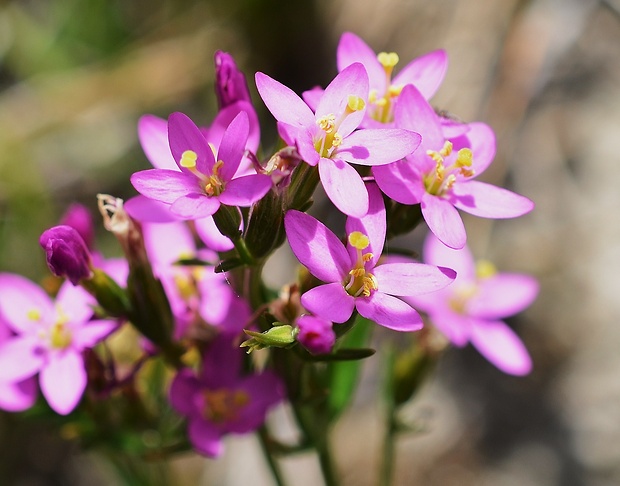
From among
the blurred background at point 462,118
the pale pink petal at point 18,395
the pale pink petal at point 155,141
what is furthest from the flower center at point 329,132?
the blurred background at point 462,118

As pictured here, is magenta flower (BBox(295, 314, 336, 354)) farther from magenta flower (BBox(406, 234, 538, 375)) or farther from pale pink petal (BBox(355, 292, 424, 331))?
magenta flower (BBox(406, 234, 538, 375))

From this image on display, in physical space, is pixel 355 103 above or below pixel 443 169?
above

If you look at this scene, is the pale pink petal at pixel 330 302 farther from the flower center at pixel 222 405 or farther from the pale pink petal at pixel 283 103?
the flower center at pixel 222 405

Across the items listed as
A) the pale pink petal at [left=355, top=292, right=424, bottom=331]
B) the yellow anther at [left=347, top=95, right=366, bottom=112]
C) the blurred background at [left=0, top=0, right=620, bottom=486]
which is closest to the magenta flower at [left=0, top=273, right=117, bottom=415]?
the pale pink petal at [left=355, top=292, right=424, bottom=331]

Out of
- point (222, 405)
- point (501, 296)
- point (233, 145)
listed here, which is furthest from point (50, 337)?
point (501, 296)

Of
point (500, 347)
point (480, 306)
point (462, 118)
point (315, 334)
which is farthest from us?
point (462, 118)

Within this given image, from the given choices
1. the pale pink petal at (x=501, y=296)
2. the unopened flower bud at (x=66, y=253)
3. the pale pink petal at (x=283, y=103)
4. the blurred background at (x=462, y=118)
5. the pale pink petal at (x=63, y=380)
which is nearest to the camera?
the pale pink petal at (x=283, y=103)

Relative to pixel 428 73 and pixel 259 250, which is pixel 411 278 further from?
pixel 428 73
